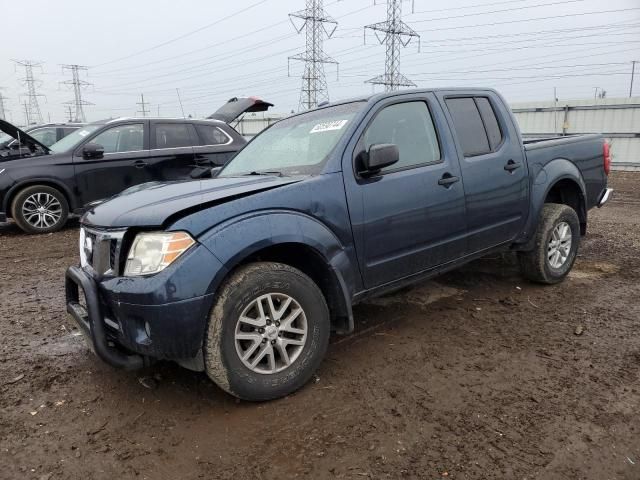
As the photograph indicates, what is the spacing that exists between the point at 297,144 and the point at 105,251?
1568 millimetres

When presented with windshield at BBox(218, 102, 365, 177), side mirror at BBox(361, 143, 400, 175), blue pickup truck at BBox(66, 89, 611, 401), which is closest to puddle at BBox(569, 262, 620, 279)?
blue pickup truck at BBox(66, 89, 611, 401)

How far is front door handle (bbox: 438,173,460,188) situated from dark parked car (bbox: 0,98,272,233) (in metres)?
5.09

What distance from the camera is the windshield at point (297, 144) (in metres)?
3.28

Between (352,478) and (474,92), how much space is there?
130 inches

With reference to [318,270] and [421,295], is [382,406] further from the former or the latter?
[421,295]

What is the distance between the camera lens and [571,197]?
4.94 meters

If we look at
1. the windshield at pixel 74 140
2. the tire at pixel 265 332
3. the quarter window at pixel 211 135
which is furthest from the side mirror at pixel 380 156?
the windshield at pixel 74 140

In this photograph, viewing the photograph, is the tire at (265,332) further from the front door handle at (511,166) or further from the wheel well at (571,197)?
the wheel well at (571,197)

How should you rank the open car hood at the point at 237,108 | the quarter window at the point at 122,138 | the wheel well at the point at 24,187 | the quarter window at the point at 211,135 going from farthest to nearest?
the open car hood at the point at 237,108 → the quarter window at the point at 211,135 → the quarter window at the point at 122,138 → the wheel well at the point at 24,187

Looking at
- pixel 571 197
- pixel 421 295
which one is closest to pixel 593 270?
pixel 571 197

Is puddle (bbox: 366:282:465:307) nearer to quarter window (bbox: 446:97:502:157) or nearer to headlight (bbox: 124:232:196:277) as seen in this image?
quarter window (bbox: 446:97:502:157)

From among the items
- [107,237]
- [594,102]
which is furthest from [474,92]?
[594,102]

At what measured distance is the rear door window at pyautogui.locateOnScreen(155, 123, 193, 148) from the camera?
316 inches

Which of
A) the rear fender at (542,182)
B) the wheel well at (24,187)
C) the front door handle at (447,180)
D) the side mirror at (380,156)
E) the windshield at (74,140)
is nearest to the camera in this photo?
the side mirror at (380,156)
